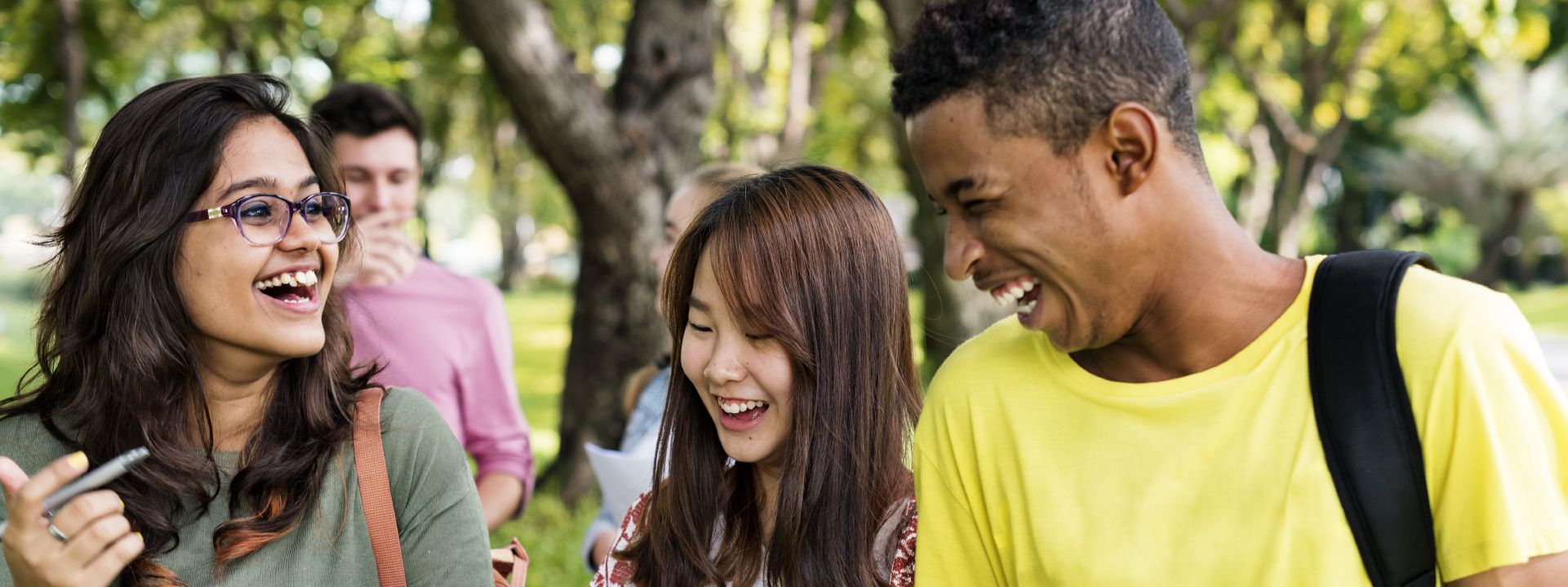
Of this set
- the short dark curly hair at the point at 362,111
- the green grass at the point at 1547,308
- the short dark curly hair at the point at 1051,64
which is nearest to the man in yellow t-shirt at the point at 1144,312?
the short dark curly hair at the point at 1051,64

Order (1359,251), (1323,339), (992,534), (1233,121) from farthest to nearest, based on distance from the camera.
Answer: (1233,121)
(992,534)
(1359,251)
(1323,339)

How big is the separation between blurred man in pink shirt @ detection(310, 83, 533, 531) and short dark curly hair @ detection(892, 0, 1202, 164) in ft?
7.81

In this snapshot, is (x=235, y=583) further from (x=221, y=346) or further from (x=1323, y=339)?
(x=1323, y=339)

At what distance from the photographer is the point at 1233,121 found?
619 inches

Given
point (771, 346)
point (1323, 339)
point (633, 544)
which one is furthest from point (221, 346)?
point (1323, 339)

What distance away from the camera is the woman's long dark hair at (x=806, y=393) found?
2.42 m

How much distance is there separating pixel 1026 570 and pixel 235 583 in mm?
1357

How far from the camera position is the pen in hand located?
5.78ft

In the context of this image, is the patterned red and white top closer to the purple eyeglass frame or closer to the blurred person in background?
the blurred person in background

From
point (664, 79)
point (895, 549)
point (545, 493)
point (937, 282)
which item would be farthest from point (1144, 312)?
point (937, 282)

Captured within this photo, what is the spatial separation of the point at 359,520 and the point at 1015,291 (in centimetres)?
130

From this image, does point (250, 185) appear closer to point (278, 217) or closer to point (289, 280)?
point (278, 217)

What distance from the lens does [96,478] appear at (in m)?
1.80

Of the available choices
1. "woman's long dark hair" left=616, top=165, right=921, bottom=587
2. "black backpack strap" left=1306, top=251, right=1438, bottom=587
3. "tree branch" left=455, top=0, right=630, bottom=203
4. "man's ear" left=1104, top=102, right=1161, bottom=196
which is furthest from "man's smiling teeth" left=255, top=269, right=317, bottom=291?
"tree branch" left=455, top=0, right=630, bottom=203
